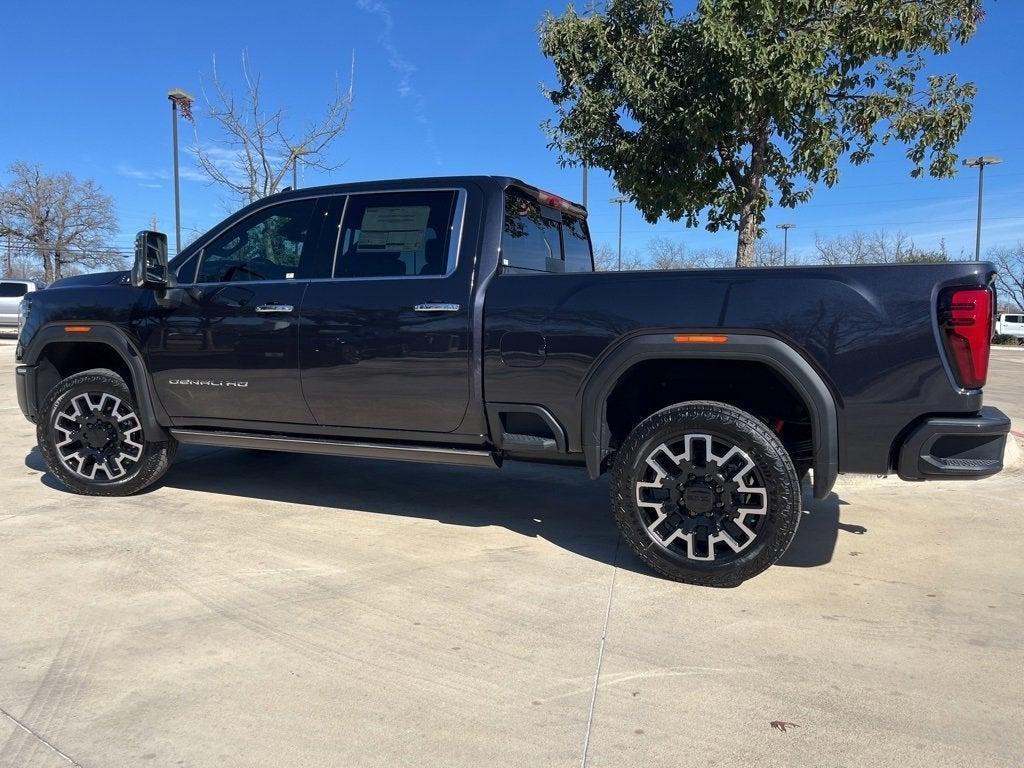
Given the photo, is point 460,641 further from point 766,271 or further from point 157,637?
point 766,271

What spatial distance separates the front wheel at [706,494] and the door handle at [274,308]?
214 centimetres

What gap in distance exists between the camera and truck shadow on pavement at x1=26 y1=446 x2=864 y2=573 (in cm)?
447

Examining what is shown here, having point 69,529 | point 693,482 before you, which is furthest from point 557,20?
point 69,529

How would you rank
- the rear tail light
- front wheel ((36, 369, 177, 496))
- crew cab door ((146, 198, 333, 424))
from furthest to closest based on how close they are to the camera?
front wheel ((36, 369, 177, 496))
crew cab door ((146, 198, 333, 424))
the rear tail light

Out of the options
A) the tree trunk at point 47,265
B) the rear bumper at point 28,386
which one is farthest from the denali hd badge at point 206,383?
the tree trunk at point 47,265

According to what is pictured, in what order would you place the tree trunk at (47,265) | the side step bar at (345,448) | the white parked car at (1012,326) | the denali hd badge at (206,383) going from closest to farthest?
the side step bar at (345,448)
the denali hd badge at (206,383)
the white parked car at (1012,326)
the tree trunk at (47,265)

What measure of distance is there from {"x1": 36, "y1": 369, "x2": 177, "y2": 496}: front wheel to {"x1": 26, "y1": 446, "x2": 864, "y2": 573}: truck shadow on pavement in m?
0.26

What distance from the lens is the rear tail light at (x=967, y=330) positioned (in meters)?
3.11

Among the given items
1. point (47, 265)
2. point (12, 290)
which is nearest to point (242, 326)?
point (12, 290)

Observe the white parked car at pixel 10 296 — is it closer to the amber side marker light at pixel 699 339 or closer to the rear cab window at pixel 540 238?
the rear cab window at pixel 540 238

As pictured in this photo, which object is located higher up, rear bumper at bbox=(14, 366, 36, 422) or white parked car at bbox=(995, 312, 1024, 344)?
white parked car at bbox=(995, 312, 1024, 344)

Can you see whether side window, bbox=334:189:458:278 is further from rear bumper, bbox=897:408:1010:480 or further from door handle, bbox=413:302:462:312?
rear bumper, bbox=897:408:1010:480

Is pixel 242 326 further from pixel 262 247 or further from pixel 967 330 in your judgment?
pixel 967 330

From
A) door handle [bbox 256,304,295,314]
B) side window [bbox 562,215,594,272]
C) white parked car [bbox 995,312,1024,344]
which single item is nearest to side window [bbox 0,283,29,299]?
door handle [bbox 256,304,295,314]
